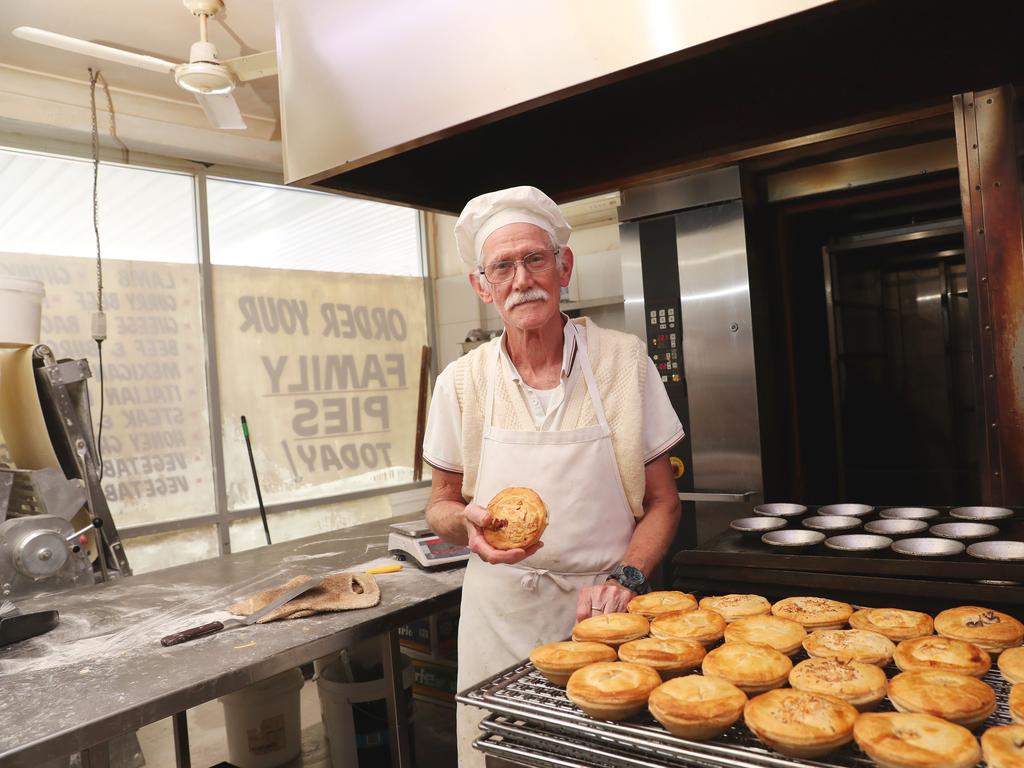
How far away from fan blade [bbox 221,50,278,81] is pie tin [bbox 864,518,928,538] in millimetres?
2609

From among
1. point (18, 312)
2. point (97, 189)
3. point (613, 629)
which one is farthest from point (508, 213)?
point (97, 189)

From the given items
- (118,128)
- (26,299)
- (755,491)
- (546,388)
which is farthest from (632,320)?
(118,128)

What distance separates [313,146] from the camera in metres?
1.80

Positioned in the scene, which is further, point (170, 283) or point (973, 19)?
point (170, 283)

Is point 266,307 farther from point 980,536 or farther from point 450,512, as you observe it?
point 980,536

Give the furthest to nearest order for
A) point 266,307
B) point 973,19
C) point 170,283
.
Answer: point 266,307, point 170,283, point 973,19

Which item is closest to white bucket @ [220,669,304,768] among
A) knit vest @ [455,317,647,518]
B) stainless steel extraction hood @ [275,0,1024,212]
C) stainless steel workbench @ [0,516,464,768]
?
stainless steel workbench @ [0,516,464,768]

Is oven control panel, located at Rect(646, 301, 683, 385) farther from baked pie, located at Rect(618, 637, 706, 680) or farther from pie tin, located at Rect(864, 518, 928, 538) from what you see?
baked pie, located at Rect(618, 637, 706, 680)

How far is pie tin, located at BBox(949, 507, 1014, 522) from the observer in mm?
1511

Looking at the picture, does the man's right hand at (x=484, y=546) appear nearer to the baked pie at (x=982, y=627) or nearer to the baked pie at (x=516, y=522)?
the baked pie at (x=516, y=522)

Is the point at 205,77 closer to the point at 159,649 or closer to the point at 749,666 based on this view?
the point at 159,649

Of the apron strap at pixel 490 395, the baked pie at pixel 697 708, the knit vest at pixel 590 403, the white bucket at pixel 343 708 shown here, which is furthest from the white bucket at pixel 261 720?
the baked pie at pixel 697 708

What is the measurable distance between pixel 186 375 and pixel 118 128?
1.61 metres

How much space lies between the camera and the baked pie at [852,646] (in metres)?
1.02
